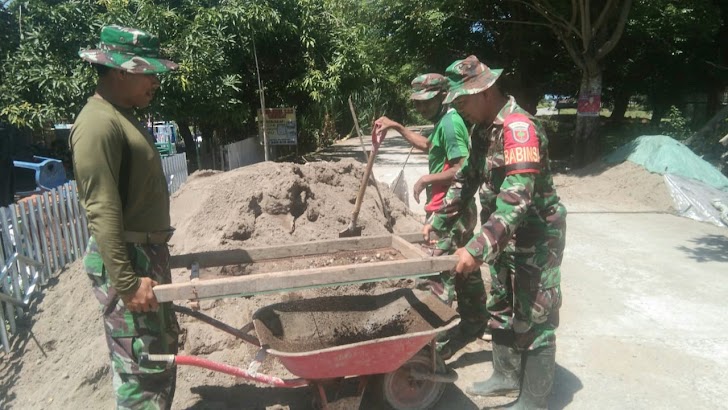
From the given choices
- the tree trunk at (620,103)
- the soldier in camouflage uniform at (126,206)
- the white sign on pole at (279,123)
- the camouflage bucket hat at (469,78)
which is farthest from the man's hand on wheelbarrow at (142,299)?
the tree trunk at (620,103)

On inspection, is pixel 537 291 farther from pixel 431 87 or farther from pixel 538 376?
pixel 431 87

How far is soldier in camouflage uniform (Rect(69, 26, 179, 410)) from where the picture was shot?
7.13 ft

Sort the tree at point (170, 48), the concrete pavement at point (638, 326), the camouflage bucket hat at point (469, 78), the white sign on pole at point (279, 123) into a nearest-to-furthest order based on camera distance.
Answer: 1. the camouflage bucket hat at point (469, 78)
2. the concrete pavement at point (638, 326)
3. the tree at point (170, 48)
4. the white sign on pole at point (279, 123)

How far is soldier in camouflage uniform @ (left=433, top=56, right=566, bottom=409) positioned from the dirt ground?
89 centimetres

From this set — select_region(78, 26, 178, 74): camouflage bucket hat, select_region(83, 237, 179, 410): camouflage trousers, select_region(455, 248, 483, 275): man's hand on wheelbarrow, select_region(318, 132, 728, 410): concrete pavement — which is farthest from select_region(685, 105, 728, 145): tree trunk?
select_region(83, 237, 179, 410): camouflage trousers

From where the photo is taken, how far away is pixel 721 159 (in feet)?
36.5

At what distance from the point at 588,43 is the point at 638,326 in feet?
29.6

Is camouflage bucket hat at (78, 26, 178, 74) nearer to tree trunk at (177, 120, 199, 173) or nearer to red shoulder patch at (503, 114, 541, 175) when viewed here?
red shoulder patch at (503, 114, 541, 175)

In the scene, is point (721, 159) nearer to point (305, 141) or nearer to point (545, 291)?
point (545, 291)

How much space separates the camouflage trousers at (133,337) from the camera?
2.42 metres

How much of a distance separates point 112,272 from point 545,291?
87.7 inches

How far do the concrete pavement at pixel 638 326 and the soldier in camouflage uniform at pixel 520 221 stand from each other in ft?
1.84

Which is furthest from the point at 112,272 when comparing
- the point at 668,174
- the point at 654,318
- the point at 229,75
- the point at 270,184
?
the point at 668,174

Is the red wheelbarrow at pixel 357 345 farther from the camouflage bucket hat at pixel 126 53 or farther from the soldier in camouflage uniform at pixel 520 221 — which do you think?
the camouflage bucket hat at pixel 126 53
